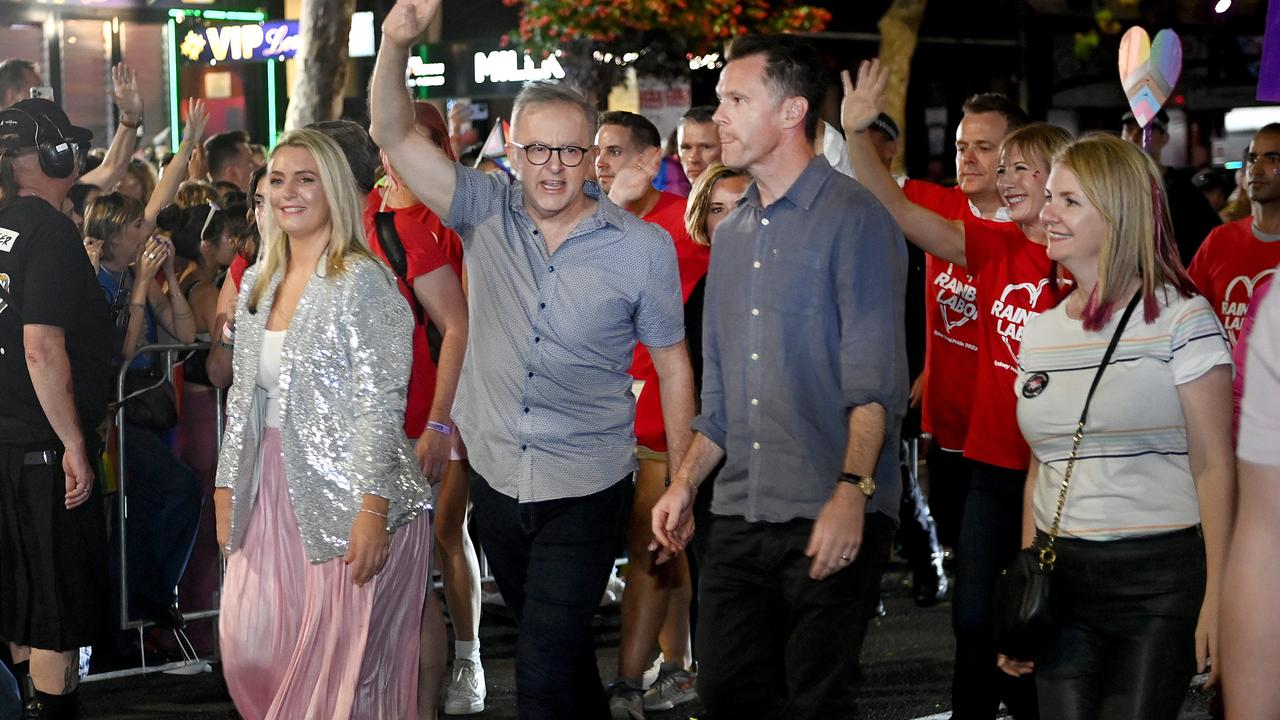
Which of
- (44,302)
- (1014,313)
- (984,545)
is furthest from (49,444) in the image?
(1014,313)

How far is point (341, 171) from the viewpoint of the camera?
4898 mm

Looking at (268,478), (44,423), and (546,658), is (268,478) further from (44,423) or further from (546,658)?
(44,423)

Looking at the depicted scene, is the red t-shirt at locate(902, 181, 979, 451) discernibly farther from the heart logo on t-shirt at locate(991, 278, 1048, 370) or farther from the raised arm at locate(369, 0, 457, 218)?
the raised arm at locate(369, 0, 457, 218)

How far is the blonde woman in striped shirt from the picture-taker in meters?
3.90

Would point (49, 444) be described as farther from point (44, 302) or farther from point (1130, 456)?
→ point (1130, 456)

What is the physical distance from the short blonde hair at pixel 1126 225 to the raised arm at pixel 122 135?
5.73 meters

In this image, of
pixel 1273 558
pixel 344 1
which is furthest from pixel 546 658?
pixel 344 1

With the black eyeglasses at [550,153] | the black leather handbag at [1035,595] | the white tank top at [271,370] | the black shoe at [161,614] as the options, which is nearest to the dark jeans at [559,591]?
the white tank top at [271,370]

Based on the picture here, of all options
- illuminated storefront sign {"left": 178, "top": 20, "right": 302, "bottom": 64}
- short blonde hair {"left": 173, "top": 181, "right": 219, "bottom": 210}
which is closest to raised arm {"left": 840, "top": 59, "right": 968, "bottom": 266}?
short blonde hair {"left": 173, "top": 181, "right": 219, "bottom": 210}

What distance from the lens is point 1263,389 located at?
7.70 ft

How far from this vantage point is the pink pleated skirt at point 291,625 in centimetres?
478

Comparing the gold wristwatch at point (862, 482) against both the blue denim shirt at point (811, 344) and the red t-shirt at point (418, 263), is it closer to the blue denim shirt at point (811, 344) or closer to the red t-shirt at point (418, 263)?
the blue denim shirt at point (811, 344)

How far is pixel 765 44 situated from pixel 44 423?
3.12m

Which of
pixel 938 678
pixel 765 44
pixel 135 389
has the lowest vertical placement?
pixel 938 678
